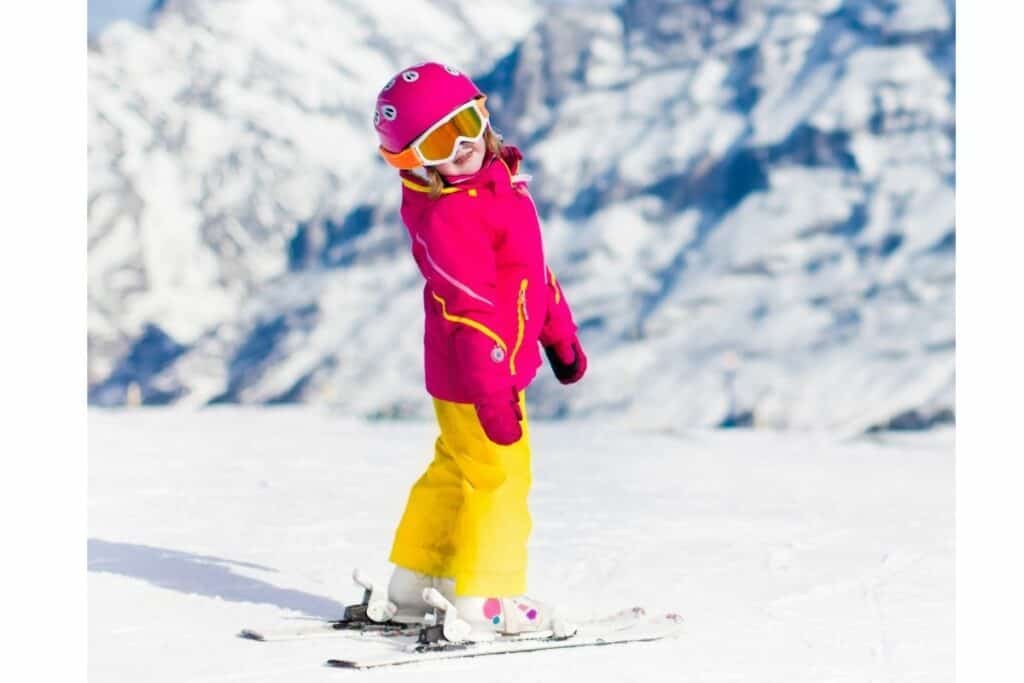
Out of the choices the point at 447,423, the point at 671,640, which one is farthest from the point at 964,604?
the point at 447,423

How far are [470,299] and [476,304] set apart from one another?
0.02m

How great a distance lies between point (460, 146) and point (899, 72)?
15596 centimetres

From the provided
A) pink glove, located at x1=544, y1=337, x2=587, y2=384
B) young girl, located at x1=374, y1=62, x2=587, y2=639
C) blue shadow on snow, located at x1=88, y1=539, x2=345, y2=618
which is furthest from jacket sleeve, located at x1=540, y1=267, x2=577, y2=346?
blue shadow on snow, located at x1=88, y1=539, x2=345, y2=618

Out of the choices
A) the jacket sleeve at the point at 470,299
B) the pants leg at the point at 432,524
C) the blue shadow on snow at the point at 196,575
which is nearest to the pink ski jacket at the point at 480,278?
the jacket sleeve at the point at 470,299

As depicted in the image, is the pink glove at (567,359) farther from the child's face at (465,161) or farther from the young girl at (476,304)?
the child's face at (465,161)

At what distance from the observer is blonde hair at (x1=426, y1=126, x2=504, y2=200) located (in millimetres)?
3525

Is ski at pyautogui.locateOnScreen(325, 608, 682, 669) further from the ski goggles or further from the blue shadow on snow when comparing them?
the ski goggles

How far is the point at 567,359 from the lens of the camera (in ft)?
12.8

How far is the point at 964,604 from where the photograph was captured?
155 inches

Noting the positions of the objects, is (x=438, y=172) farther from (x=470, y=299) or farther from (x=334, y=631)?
(x=334, y=631)

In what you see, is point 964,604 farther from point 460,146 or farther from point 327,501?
point 327,501

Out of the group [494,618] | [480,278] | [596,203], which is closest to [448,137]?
[480,278]

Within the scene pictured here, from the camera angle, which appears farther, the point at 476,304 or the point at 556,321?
the point at 556,321

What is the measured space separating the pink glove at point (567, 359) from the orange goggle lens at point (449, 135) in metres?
0.66
